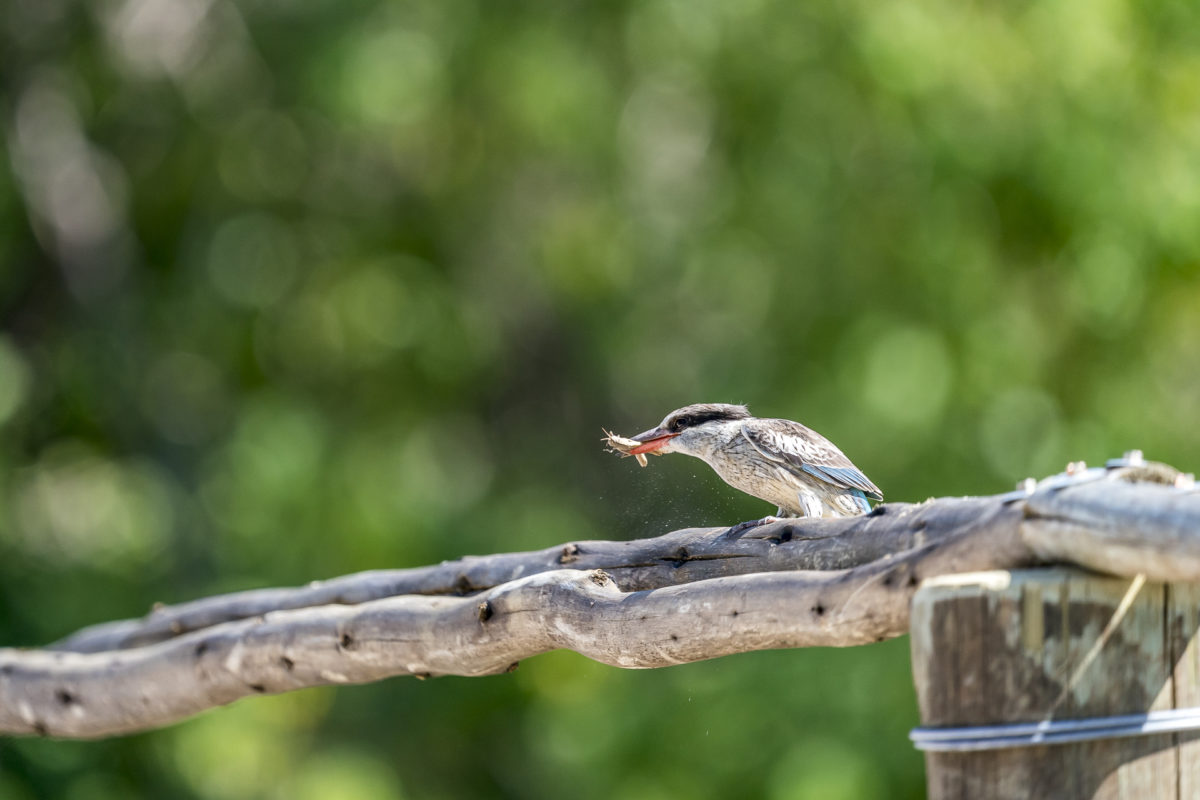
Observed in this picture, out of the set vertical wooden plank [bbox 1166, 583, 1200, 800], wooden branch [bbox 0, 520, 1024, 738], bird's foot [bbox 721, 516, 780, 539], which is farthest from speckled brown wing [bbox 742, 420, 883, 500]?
vertical wooden plank [bbox 1166, 583, 1200, 800]

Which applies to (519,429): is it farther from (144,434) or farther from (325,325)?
(144,434)

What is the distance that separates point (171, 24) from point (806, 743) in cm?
999

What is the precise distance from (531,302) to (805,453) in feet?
33.6

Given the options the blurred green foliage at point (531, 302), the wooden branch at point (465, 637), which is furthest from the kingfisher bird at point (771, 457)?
the blurred green foliage at point (531, 302)

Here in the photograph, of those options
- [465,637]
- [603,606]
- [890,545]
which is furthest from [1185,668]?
[465,637]

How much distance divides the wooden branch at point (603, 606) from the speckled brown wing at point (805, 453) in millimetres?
528

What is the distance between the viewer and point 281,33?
13289 millimetres

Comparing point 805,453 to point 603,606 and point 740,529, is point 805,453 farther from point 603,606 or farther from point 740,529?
point 603,606

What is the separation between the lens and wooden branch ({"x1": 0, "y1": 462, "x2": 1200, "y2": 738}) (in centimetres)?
209

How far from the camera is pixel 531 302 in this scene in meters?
13.7

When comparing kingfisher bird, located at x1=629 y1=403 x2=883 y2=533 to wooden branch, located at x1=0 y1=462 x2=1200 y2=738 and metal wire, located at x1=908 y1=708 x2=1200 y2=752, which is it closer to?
wooden branch, located at x1=0 y1=462 x2=1200 y2=738

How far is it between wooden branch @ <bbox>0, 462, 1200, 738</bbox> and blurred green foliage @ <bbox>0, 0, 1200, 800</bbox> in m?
5.15

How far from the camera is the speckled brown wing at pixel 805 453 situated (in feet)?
11.8

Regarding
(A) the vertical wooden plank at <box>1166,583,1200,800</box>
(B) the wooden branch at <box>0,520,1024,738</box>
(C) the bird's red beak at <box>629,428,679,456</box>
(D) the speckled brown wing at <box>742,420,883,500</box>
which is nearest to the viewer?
(A) the vertical wooden plank at <box>1166,583,1200,800</box>
